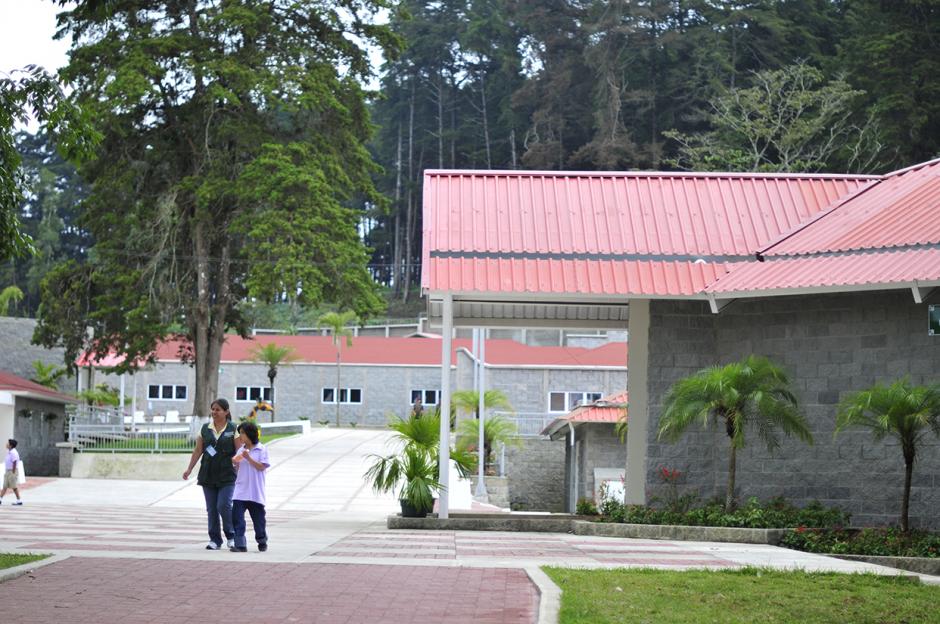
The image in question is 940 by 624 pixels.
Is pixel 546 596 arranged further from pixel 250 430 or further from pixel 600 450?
Result: pixel 600 450

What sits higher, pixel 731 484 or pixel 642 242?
pixel 642 242

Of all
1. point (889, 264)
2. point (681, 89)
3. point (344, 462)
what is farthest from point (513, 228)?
point (681, 89)

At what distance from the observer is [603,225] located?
21.0 m

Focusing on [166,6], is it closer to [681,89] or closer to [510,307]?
[510,307]

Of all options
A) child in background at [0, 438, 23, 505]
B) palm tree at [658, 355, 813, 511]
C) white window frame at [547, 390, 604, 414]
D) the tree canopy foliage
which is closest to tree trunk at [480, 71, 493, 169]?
the tree canopy foliage

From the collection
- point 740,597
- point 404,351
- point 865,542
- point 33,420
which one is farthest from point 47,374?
point 740,597

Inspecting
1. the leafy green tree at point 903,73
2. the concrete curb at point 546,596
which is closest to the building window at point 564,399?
the leafy green tree at point 903,73

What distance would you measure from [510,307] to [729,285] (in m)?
4.67

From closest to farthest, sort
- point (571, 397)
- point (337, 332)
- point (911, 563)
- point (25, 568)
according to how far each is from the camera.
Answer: point (25, 568) → point (911, 563) → point (571, 397) → point (337, 332)

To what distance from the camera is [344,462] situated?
38.1m

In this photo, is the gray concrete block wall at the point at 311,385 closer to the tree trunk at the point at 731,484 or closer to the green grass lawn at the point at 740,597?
the tree trunk at the point at 731,484

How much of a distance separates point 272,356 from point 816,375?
44823 millimetres

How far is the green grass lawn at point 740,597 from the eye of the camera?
8664mm

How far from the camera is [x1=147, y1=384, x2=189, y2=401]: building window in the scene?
6309 centimetres
